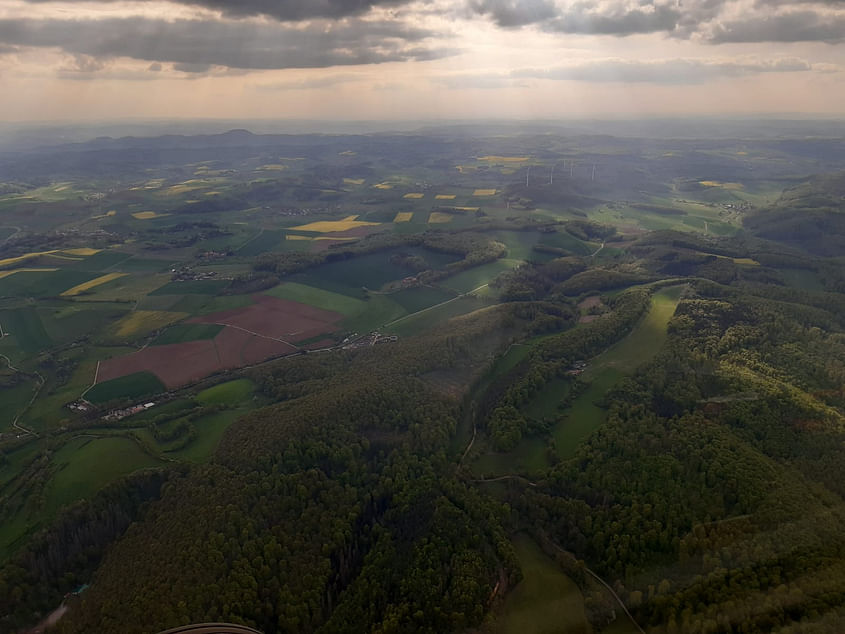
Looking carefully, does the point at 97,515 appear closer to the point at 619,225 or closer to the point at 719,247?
the point at 719,247

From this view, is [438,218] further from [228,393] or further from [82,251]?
[228,393]

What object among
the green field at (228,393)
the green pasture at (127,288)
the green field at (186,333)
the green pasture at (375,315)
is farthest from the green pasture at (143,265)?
the green field at (228,393)

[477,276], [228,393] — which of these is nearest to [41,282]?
[228,393]

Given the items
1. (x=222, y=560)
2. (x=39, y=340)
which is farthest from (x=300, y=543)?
(x=39, y=340)

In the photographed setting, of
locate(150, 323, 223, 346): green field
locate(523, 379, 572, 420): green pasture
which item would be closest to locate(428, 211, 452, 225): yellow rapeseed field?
locate(150, 323, 223, 346): green field

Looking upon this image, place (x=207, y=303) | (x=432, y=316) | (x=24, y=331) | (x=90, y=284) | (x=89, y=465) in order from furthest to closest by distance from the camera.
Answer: (x=90, y=284)
(x=207, y=303)
(x=432, y=316)
(x=24, y=331)
(x=89, y=465)

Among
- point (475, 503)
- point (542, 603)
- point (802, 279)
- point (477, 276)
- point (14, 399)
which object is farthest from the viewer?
point (477, 276)
